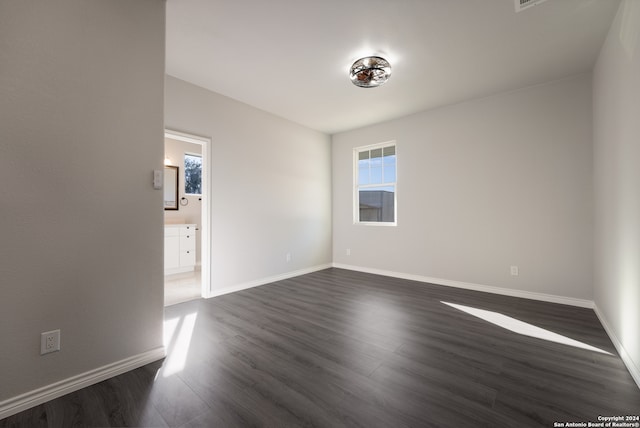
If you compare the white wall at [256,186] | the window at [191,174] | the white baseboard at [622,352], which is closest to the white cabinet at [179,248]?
the window at [191,174]

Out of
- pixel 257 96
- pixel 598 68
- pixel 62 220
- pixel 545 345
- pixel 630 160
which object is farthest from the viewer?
pixel 257 96

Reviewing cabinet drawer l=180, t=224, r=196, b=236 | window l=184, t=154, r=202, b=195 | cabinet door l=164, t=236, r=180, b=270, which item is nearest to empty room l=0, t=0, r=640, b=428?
cabinet door l=164, t=236, r=180, b=270

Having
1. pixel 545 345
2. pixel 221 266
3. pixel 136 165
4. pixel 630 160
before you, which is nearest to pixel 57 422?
pixel 136 165

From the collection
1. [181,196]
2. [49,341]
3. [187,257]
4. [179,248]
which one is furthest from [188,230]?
[49,341]

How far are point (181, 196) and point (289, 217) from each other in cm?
254

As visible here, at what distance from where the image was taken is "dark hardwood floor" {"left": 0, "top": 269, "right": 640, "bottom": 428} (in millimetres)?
1405

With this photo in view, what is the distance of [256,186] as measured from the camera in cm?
410

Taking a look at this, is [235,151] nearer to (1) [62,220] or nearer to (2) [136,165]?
(2) [136,165]

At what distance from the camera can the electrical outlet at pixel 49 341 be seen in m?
1.53

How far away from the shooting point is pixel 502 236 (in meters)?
3.59

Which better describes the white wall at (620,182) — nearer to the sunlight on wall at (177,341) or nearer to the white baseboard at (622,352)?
the white baseboard at (622,352)

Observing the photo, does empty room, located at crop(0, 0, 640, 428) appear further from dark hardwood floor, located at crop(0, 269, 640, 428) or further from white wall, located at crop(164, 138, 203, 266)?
white wall, located at crop(164, 138, 203, 266)

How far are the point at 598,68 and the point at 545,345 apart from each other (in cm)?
290

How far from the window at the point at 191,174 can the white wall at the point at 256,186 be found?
2.37 m
